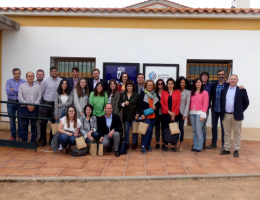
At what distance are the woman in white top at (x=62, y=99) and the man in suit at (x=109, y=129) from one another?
94 cm

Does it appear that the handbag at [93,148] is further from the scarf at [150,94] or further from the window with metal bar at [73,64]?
the window with metal bar at [73,64]

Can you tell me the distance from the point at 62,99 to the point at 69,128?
2.59 feet

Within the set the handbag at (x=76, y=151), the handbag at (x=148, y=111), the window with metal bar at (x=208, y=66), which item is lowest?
the handbag at (x=76, y=151)

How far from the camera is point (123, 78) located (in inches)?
243

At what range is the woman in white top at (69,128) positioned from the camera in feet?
17.7

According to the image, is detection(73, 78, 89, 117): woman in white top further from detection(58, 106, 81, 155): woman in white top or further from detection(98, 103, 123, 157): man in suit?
detection(98, 103, 123, 157): man in suit

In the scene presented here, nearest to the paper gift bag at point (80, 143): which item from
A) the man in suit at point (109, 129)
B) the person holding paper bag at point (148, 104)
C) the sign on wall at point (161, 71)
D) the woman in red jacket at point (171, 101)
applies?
the man in suit at point (109, 129)

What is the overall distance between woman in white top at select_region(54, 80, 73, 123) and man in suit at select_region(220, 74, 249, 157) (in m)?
3.63

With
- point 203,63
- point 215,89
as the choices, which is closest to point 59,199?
point 215,89

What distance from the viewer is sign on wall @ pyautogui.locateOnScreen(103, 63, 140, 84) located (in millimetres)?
7316

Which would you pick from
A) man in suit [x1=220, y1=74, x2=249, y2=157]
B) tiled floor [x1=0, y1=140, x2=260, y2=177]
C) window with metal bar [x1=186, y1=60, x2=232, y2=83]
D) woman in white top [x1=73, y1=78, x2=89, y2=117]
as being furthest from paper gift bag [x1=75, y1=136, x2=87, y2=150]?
window with metal bar [x1=186, y1=60, x2=232, y2=83]

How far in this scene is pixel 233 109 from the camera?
5.56m

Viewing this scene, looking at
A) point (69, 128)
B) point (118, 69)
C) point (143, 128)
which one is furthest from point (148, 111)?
point (118, 69)

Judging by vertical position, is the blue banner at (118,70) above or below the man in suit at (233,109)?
above
